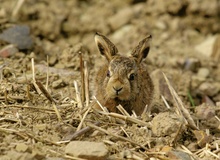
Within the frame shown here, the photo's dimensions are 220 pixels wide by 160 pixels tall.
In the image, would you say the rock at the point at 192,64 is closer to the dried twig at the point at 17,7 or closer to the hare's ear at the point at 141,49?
the hare's ear at the point at 141,49

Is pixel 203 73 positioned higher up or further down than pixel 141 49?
further down

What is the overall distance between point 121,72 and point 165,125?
109cm

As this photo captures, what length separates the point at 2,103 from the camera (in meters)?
7.82

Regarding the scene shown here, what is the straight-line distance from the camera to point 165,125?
7523 millimetres

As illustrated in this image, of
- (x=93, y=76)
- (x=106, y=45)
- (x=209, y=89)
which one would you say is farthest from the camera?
(x=209, y=89)

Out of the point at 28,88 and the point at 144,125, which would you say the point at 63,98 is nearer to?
the point at 28,88

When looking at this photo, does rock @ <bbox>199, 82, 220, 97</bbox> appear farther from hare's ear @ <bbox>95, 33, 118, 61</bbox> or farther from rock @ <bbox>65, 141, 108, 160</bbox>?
rock @ <bbox>65, 141, 108, 160</bbox>

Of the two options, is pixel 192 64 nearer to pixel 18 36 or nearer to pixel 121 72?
pixel 18 36

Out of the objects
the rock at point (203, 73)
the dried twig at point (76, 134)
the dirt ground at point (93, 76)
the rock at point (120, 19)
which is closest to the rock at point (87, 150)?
the dirt ground at point (93, 76)

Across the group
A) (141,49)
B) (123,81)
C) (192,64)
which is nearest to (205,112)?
(141,49)

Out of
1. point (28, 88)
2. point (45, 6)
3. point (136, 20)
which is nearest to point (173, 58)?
point (136, 20)

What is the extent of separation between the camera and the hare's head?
8220mm

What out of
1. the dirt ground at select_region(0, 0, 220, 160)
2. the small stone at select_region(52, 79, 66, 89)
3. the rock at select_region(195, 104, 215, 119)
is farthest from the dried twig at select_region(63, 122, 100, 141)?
the rock at select_region(195, 104, 215, 119)

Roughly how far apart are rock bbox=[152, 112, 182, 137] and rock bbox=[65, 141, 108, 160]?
88 centimetres
